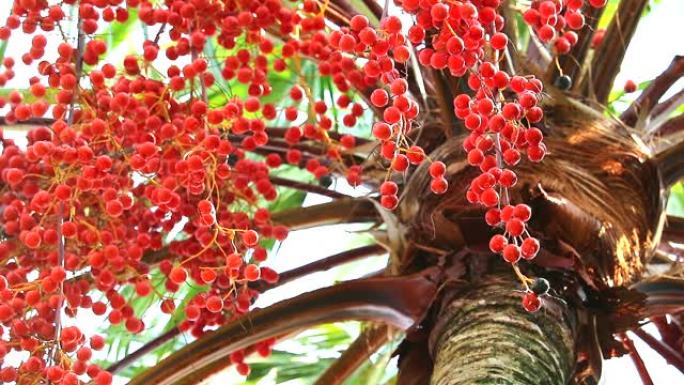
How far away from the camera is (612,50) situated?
239cm

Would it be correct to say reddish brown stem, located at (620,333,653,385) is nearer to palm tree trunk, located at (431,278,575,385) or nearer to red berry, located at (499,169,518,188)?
palm tree trunk, located at (431,278,575,385)

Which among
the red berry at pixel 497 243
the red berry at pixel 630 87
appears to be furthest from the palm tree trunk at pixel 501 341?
the red berry at pixel 630 87

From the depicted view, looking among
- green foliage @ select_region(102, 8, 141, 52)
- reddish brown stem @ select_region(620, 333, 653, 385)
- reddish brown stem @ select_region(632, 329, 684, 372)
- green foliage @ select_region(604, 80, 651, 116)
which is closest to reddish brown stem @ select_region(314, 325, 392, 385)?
reddish brown stem @ select_region(620, 333, 653, 385)

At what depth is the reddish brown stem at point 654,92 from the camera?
2.45 meters

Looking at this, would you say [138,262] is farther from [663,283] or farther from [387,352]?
[663,283]

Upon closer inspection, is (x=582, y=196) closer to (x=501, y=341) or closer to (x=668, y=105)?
(x=501, y=341)

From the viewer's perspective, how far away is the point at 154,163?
5.97ft

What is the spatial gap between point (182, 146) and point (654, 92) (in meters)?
1.22

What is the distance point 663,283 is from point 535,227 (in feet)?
0.92

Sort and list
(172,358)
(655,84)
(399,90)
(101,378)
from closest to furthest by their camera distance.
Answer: (399,90)
(101,378)
(172,358)
(655,84)

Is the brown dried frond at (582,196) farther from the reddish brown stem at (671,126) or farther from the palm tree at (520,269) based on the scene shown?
the reddish brown stem at (671,126)

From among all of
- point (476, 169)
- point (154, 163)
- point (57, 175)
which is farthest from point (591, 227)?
point (57, 175)

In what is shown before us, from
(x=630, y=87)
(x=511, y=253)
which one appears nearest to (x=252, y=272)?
(x=511, y=253)

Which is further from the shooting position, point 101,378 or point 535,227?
point 535,227
